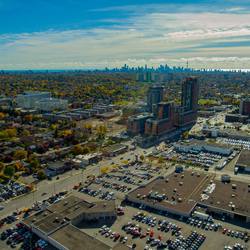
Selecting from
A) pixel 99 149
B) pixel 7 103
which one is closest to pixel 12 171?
pixel 99 149

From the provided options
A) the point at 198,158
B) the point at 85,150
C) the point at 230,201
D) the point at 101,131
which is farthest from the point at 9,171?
the point at 198,158

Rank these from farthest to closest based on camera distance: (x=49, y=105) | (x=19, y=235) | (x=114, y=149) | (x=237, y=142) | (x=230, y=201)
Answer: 1. (x=49, y=105)
2. (x=237, y=142)
3. (x=114, y=149)
4. (x=230, y=201)
5. (x=19, y=235)

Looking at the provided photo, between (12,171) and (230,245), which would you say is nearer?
(230,245)

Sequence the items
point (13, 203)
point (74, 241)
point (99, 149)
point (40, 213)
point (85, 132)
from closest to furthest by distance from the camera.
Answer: point (74, 241), point (40, 213), point (13, 203), point (99, 149), point (85, 132)

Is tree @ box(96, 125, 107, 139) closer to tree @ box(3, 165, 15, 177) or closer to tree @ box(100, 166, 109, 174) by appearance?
tree @ box(100, 166, 109, 174)

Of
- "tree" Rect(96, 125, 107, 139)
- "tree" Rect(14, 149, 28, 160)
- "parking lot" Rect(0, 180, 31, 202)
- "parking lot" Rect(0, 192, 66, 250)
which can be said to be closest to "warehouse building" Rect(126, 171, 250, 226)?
"parking lot" Rect(0, 192, 66, 250)

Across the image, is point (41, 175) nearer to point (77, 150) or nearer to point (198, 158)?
point (77, 150)

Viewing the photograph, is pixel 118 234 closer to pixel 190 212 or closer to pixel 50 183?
pixel 190 212

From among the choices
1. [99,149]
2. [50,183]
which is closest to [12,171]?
[50,183]

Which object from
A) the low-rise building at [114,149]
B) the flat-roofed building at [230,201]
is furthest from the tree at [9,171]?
the flat-roofed building at [230,201]

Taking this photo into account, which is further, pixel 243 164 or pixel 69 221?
pixel 243 164

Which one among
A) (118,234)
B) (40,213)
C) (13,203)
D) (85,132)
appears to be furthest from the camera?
(85,132)
